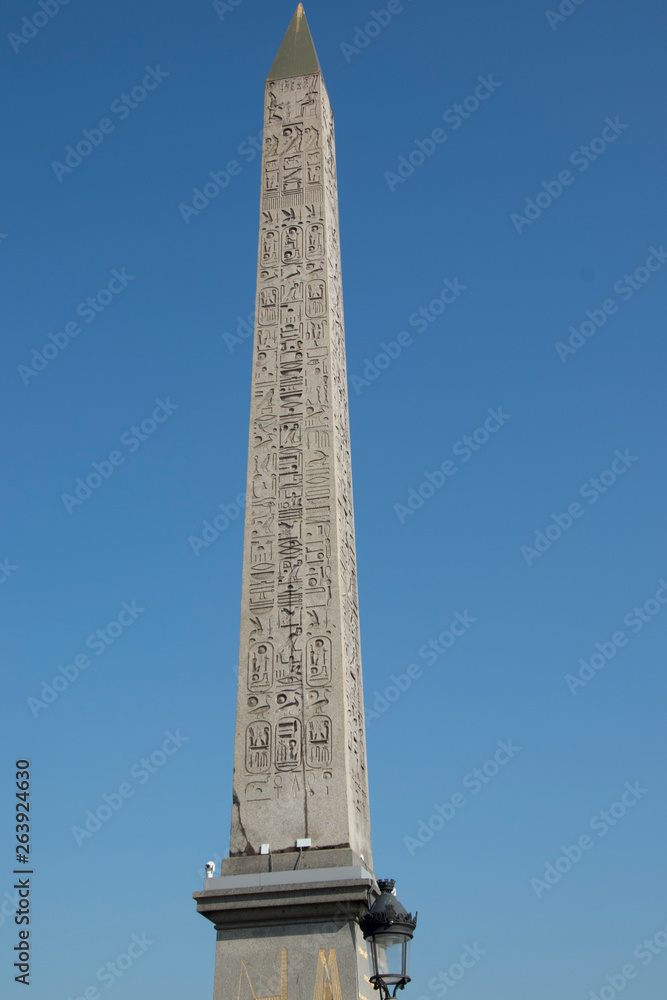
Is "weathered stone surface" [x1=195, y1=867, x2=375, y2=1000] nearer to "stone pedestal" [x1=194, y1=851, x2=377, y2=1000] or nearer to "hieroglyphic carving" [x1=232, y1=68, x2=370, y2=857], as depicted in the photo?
"stone pedestal" [x1=194, y1=851, x2=377, y2=1000]

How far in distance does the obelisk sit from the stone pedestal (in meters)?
0.01

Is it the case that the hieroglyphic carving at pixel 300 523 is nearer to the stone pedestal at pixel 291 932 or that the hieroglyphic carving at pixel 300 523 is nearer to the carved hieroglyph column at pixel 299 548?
the carved hieroglyph column at pixel 299 548

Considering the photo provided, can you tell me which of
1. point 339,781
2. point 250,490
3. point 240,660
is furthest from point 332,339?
point 339,781

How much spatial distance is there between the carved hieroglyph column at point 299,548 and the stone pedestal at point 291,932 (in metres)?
0.36

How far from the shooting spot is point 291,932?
828 cm

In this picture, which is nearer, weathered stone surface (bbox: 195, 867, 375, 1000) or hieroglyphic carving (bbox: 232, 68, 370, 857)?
weathered stone surface (bbox: 195, 867, 375, 1000)

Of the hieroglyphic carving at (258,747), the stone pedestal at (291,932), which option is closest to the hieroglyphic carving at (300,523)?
the hieroglyphic carving at (258,747)

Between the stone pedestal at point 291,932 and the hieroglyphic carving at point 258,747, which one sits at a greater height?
the hieroglyphic carving at point 258,747

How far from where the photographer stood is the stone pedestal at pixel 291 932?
805 centimetres

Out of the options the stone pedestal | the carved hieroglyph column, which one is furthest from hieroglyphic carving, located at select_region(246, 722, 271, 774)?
the stone pedestal

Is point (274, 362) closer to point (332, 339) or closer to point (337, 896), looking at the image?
point (332, 339)

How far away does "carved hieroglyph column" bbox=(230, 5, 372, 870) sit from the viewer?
8.80 m

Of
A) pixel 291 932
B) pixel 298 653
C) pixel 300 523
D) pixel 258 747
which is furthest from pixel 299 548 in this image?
pixel 291 932

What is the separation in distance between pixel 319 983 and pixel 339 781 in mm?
1500
